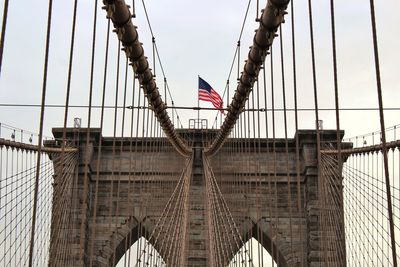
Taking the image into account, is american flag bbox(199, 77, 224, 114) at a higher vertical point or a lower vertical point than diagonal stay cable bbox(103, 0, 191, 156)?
higher

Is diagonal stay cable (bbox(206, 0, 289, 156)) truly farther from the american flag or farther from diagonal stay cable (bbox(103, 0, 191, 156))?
the american flag

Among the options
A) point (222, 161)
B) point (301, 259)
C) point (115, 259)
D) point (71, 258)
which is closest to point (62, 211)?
point (71, 258)

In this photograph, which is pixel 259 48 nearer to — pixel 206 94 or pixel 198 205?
pixel 206 94

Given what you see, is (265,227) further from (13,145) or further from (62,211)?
(13,145)

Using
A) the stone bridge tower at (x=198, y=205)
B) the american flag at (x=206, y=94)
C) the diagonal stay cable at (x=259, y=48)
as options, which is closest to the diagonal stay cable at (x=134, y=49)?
the diagonal stay cable at (x=259, y=48)

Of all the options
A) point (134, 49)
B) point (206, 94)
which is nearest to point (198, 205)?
point (206, 94)

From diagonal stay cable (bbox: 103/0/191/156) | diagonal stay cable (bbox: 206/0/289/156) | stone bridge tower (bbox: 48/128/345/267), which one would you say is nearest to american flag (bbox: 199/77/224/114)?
stone bridge tower (bbox: 48/128/345/267)

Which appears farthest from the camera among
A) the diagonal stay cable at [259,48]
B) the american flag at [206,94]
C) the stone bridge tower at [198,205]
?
the american flag at [206,94]

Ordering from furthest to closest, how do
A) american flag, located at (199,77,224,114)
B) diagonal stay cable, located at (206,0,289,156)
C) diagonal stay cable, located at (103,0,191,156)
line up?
american flag, located at (199,77,224,114), diagonal stay cable, located at (103,0,191,156), diagonal stay cable, located at (206,0,289,156)

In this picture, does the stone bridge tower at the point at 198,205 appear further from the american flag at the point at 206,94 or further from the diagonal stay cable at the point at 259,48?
the diagonal stay cable at the point at 259,48

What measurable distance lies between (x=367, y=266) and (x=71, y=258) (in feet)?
26.5

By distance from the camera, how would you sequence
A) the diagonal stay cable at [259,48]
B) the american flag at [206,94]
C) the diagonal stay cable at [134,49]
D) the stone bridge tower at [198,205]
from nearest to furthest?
the diagonal stay cable at [259,48] < the diagonal stay cable at [134,49] < the stone bridge tower at [198,205] < the american flag at [206,94]

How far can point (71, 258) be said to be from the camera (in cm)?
2247

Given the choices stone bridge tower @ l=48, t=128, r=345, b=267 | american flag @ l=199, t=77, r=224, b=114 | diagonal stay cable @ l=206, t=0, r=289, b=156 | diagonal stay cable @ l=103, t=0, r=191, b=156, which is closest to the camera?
diagonal stay cable @ l=206, t=0, r=289, b=156
